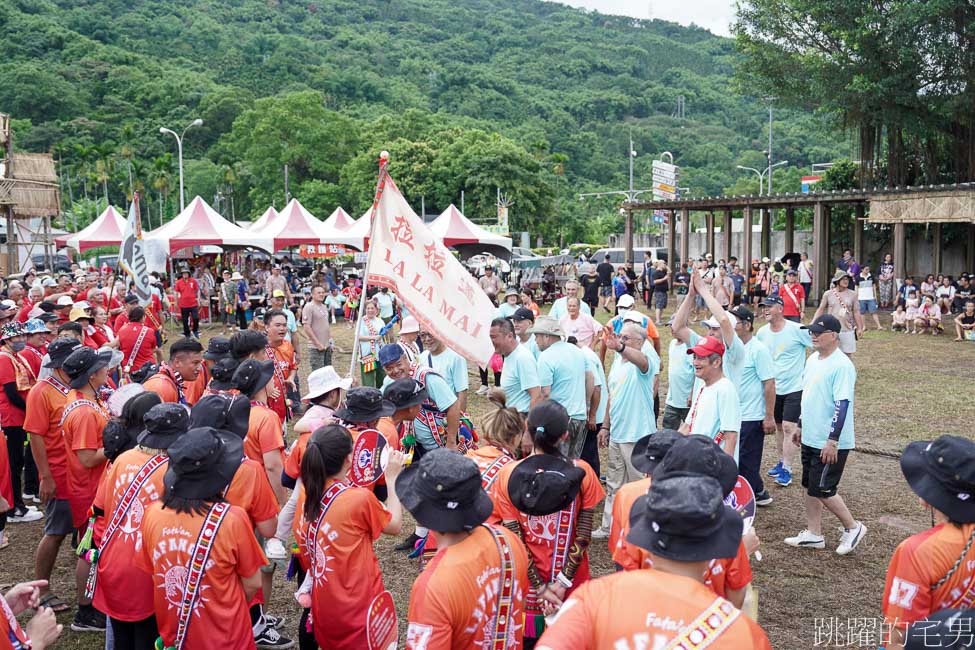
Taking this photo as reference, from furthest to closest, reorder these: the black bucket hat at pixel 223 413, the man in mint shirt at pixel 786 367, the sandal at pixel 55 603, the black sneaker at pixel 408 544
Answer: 1. the man in mint shirt at pixel 786 367
2. the black sneaker at pixel 408 544
3. the sandal at pixel 55 603
4. the black bucket hat at pixel 223 413

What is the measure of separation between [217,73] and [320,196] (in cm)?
5805

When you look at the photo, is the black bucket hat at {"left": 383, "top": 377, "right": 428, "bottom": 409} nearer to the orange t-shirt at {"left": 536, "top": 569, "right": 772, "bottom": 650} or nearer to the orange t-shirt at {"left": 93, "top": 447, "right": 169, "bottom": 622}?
the orange t-shirt at {"left": 93, "top": 447, "right": 169, "bottom": 622}

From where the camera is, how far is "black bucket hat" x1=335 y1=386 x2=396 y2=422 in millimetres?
4516

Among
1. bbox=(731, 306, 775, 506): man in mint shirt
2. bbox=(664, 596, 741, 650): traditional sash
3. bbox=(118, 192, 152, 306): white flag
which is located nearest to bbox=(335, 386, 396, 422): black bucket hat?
bbox=(664, 596, 741, 650): traditional sash

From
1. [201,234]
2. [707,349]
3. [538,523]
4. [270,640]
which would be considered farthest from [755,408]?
[201,234]

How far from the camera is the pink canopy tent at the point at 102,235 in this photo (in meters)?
24.8

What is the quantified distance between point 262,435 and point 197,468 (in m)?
1.58

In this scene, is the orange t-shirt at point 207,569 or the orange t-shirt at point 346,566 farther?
the orange t-shirt at point 346,566

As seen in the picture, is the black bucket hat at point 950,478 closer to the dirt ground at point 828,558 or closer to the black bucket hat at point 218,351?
the dirt ground at point 828,558

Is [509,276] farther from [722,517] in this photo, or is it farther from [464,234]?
[722,517]

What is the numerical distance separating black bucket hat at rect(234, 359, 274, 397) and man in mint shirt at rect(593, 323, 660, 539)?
2.64 m

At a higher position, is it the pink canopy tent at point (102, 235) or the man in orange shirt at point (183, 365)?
the pink canopy tent at point (102, 235)

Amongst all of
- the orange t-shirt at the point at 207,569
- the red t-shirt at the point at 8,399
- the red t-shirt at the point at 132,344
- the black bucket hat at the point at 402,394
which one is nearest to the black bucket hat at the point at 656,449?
the black bucket hat at the point at 402,394

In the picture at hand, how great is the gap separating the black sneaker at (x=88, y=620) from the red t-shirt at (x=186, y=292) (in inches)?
551
